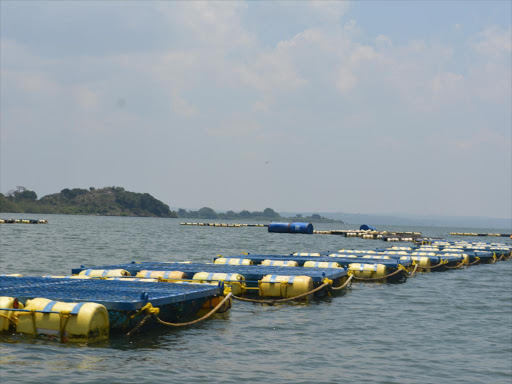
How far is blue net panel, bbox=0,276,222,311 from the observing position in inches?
729

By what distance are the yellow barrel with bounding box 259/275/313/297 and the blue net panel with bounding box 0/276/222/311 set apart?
384 centimetres

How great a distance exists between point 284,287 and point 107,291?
8464 mm

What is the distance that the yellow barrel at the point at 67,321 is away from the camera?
650 inches

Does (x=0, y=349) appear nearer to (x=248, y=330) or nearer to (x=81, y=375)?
(x=81, y=375)

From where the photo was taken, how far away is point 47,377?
1362 centimetres

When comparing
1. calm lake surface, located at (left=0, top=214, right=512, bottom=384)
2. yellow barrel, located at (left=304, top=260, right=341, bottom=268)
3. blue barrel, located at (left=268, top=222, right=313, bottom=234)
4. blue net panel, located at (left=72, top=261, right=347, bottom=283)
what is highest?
blue barrel, located at (left=268, top=222, right=313, bottom=234)

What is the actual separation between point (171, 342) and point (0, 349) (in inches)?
183

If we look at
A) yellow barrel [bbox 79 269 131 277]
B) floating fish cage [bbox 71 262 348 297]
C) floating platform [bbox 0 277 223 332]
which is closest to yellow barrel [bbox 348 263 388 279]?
floating fish cage [bbox 71 262 348 297]

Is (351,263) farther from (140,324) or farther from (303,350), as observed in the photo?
(140,324)

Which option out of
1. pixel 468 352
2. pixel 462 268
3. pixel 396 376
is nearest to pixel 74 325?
pixel 396 376

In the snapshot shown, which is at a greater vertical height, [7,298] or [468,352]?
[7,298]

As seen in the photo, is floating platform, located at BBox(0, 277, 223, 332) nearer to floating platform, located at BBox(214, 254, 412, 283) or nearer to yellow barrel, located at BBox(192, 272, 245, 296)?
yellow barrel, located at BBox(192, 272, 245, 296)

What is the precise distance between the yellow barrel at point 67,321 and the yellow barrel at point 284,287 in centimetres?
1027

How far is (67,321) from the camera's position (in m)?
16.6
